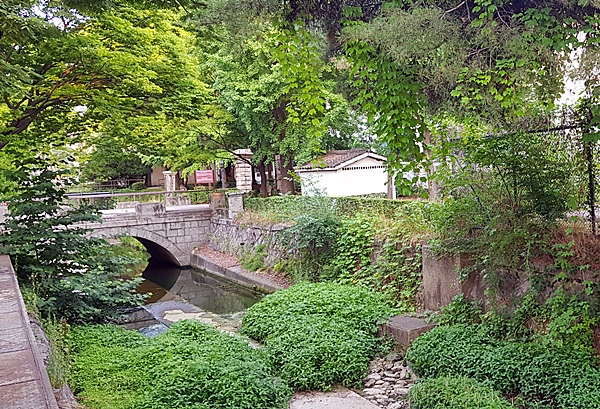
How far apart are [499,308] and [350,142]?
12926mm

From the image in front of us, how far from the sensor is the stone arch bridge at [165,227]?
16.3 m

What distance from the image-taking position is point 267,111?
47.9 ft

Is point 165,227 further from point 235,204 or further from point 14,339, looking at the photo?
point 14,339

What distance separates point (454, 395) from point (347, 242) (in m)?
5.34

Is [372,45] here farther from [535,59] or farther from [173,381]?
[173,381]

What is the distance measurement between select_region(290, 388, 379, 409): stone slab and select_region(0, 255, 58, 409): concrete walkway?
3.01 meters

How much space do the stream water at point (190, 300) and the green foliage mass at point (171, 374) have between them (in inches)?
105

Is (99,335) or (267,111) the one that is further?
(267,111)

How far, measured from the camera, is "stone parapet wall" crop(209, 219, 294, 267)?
13.0 metres

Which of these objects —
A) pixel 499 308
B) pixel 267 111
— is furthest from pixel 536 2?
pixel 267 111

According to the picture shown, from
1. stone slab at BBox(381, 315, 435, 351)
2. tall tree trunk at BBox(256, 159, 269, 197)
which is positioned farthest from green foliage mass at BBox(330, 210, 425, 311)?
tall tree trunk at BBox(256, 159, 269, 197)

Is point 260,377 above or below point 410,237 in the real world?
below

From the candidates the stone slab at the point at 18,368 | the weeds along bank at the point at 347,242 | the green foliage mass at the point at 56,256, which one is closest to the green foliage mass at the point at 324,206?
the weeds along bank at the point at 347,242

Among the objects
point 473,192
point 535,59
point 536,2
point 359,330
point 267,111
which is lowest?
point 359,330
